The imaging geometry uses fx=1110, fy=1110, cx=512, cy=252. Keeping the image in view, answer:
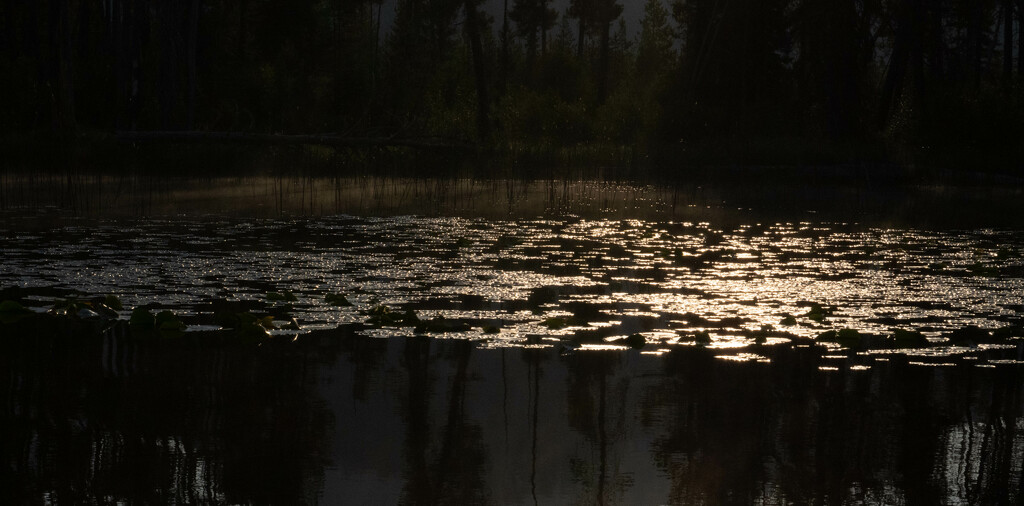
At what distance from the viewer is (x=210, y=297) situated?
1016 cm

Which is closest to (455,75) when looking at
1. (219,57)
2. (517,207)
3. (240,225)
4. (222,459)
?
(219,57)

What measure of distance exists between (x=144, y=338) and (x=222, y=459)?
3.26 meters

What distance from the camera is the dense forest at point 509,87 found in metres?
33.5

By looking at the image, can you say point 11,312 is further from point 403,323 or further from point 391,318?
point 403,323

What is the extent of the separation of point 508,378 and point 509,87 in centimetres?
5553

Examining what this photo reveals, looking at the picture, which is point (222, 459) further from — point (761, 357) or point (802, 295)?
point (802, 295)

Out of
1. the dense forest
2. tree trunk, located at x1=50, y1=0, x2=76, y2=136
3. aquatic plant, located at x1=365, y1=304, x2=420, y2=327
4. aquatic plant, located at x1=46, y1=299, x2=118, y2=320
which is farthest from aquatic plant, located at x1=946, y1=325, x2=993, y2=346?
tree trunk, located at x1=50, y1=0, x2=76, y2=136

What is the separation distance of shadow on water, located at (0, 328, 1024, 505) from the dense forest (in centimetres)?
1868

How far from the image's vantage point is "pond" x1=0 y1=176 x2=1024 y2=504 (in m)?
5.26

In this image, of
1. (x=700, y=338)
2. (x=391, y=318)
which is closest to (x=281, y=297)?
(x=391, y=318)

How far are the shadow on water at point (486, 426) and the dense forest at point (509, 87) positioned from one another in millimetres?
18680

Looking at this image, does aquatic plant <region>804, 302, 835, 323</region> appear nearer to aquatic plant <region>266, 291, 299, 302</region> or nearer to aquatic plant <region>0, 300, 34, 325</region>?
aquatic plant <region>266, 291, 299, 302</region>

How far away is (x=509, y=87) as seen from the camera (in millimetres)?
61906

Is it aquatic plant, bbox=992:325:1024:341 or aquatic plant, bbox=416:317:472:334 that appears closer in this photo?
aquatic plant, bbox=416:317:472:334
